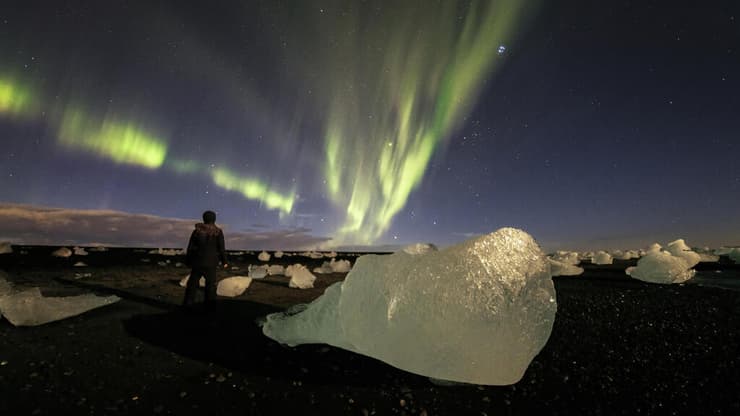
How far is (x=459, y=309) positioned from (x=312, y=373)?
177cm

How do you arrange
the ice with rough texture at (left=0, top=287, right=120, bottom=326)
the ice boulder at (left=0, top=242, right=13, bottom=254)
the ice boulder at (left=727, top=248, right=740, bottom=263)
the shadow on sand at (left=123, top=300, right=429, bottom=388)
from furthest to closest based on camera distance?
the ice boulder at (left=0, top=242, right=13, bottom=254)
the ice boulder at (left=727, top=248, right=740, bottom=263)
the ice with rough texture at (left=0, top=287, right=120, bottom=326)
the shadow on sand at (left=123, top=300, right=429, bottom=388)

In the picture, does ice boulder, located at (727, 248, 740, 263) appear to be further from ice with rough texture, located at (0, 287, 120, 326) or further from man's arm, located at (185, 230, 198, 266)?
ice with rough texture, located at (0, 287, 120, 326)

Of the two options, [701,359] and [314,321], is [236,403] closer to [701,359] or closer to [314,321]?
[314,321]

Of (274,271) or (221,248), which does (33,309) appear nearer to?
(221,248)

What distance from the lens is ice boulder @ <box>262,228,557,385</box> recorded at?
3459mm

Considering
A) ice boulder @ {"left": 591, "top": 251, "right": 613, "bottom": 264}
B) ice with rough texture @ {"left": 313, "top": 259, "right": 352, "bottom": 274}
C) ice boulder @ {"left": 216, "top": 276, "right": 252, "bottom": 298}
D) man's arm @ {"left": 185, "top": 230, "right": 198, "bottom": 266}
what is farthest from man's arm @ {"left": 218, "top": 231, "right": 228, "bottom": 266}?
ice boulder @ {"left": 591, "top": 251, "right": 613, "bottom": 264}

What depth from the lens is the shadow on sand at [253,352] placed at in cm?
375

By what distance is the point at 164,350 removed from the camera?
4.48 meters

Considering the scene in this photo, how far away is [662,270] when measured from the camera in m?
11.8

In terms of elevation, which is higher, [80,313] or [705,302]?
[705,302]

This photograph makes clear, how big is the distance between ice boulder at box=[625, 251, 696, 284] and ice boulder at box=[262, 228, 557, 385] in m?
11.4

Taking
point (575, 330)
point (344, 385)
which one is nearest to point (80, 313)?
point (344, 385)


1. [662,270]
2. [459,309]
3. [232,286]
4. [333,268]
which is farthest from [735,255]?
[232,286]

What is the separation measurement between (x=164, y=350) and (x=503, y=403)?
13.5ft
